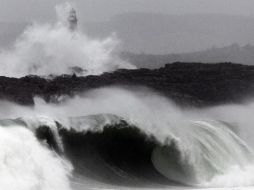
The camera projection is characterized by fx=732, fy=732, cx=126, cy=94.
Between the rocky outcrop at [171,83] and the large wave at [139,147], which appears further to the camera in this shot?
the rocky outcrop at [171,83]

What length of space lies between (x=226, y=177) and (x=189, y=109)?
1653 cm

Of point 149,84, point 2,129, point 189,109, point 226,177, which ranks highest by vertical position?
point 149,84

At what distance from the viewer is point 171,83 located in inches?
2031

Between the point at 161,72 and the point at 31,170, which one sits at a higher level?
the point at 161,72

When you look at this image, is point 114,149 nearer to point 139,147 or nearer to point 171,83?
point 139,147

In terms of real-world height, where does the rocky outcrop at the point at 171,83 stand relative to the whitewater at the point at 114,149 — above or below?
above

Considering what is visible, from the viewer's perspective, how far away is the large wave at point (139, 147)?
66.5ft

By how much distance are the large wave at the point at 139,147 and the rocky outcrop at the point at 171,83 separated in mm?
6694

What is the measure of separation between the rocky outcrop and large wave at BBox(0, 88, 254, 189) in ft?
22.0

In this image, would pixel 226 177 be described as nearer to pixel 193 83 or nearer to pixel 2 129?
pixel 2 129

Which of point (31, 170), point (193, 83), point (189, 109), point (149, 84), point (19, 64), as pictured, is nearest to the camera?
point (31, 170)

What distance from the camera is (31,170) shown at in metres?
16.6

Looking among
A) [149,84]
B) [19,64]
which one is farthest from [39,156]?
[19,64]

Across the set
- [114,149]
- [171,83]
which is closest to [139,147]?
[114,149]
